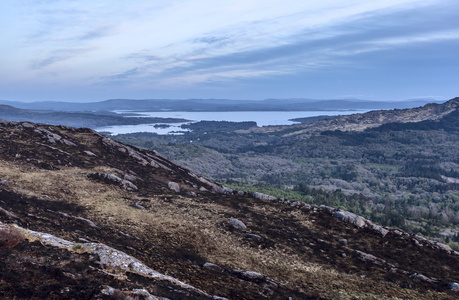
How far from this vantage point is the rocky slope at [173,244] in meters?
16.0

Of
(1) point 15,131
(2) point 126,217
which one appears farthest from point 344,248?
(1) point 15,131

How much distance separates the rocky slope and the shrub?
73mm

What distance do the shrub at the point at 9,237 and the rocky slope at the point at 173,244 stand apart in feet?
0.24

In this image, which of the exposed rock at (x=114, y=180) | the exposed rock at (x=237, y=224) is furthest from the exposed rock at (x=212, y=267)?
the exposed rock at (x=114, y=180)

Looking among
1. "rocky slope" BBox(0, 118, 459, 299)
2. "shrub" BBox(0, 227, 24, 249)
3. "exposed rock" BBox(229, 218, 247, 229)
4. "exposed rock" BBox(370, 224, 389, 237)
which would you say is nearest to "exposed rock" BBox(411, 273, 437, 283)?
"rocky slope" BBox(0, 118, 459, 299)

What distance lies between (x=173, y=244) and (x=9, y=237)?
38.2 feet

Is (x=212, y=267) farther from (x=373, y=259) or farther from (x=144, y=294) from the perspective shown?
(x=373, y=259)

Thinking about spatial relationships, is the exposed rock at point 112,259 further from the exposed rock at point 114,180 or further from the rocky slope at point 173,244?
the exposed rock at point 114,180

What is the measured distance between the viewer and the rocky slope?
52.4 feet

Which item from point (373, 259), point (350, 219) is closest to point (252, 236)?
point (373, 259)

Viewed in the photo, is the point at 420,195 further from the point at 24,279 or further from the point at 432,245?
the point at 24,279

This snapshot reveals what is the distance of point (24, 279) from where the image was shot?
13859 millimetres

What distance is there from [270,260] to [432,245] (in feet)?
73.6

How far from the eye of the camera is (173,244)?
25.3 meters
